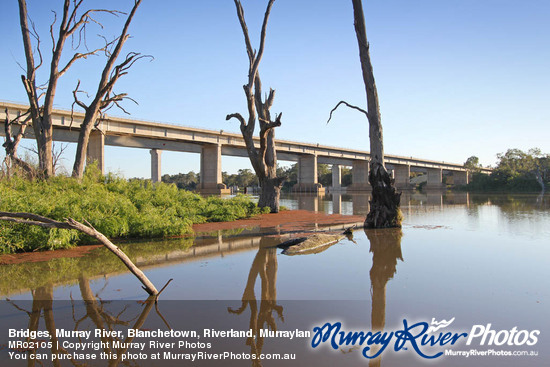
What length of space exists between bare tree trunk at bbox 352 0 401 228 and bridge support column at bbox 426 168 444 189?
8910 cm

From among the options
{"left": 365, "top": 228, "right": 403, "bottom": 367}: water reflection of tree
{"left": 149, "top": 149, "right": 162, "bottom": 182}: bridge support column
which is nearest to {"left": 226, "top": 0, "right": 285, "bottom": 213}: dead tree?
{"left": 365, "top": 228, "right": 403, "bottom": 367}: water reflection of tree

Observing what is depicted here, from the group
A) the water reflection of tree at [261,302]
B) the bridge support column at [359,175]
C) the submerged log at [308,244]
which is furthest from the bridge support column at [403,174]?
the water reflection of tree at [261,302]

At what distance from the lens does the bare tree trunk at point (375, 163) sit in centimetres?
1205

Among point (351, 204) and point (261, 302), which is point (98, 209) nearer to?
point (261, 302)

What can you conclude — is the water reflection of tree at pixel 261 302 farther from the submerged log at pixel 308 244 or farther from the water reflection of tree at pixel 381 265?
the water reflection of tree at pixel 381 265

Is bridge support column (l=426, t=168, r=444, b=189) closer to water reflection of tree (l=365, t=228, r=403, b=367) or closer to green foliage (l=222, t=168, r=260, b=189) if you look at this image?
green foliage (l=222, t=168, r=260, b=189)

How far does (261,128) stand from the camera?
59.0 ft

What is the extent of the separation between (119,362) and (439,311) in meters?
3.28

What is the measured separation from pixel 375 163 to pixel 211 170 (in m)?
41.5

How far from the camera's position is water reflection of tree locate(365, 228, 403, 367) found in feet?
13.6

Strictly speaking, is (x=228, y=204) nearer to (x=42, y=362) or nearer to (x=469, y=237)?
(x=469, y=237)

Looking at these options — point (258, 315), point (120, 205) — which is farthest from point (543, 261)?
point (120, 205)

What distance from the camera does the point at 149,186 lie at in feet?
46.7

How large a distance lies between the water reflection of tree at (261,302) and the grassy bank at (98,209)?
99.3 inches
